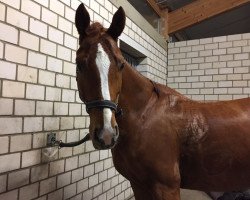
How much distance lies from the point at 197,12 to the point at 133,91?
3607mm

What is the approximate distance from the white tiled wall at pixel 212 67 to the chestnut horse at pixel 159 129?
2874 millimetres

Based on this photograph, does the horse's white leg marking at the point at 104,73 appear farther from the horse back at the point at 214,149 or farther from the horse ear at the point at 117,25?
the horse back at the point at 214,149

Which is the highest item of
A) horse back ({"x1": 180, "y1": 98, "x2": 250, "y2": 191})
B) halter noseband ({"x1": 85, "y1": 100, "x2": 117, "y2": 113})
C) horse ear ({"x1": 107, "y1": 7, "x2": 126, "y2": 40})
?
horse ear ({"x1": 107, "y1": 7, "x2": 126, "y2": 40})

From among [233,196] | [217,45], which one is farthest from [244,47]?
[233,196]

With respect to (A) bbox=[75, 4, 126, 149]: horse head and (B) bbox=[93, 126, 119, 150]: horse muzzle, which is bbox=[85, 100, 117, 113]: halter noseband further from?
(B) bbox=[93, 126, 119, 150]: horse muzzle

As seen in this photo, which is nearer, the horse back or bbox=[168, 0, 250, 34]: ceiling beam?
the horse back

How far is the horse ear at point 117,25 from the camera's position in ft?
5.24

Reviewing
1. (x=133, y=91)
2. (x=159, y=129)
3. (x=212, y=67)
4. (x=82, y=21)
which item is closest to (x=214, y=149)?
(x=159, y=129)

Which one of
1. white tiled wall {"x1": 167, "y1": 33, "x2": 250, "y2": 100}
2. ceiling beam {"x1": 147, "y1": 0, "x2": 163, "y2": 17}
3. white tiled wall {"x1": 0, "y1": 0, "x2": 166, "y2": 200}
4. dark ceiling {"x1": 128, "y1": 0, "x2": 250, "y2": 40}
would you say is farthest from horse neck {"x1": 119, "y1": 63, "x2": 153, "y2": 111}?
dark ceiling {"x1": 128, "y1": 0, "x2": 250, "y2": 40}

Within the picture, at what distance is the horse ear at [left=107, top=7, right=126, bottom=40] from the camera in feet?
5.24

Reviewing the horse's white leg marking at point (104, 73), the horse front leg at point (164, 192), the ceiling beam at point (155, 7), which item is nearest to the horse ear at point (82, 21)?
the horse's white leg marking at point (104, 73)

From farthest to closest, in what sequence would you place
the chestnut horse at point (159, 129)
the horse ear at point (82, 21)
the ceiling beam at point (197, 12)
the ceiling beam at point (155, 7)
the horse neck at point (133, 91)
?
the ceiling beam at point (197, 12) → the ceiling beam at point (155, 7) → the horse neck at point (133, 91) → the horse ear at point (82, 21) → the chestnut horse at point (159, 129)

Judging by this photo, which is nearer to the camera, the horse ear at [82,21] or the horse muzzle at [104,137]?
the horse muzzle at [104,137]

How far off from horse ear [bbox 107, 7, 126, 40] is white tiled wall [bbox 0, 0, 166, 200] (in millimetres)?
636
